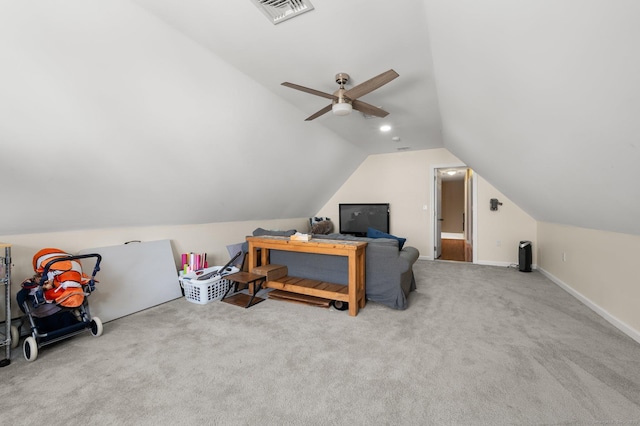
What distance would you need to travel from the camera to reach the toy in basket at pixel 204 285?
3.21 meters

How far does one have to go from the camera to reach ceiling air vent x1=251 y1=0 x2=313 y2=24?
5.58 feet

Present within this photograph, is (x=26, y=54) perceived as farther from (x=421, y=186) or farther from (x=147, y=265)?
(x=421, y=186)

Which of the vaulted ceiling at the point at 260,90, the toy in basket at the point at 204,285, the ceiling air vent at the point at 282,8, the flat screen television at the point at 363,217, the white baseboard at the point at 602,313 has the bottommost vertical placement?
the white baseboard at the point at 602,313

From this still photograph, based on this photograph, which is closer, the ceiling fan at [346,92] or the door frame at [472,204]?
the ceiling fan at [346,92]

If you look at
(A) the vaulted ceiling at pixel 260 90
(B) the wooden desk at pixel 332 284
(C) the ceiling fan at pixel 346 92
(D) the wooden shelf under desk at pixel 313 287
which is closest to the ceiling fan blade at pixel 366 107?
(C) the ceiling fan at pixel 346 92

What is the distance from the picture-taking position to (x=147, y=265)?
325 cm

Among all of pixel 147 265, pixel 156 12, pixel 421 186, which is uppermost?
pixel 156 12

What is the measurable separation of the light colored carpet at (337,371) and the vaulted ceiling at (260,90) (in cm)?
118

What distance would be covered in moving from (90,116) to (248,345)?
2.23 metres

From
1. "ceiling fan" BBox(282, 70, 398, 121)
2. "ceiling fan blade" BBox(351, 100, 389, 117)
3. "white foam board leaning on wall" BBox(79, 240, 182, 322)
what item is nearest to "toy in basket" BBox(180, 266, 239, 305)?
"white foam board leaning on wall" BBox(79, 240, 182, 322)

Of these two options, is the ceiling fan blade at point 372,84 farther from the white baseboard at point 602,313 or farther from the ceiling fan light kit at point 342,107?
the white baseboard at point 602,313

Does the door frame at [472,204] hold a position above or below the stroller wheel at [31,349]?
above

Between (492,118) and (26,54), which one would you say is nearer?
(26,54)

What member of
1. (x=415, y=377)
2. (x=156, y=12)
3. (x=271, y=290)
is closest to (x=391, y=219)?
(x=271, y=290)
